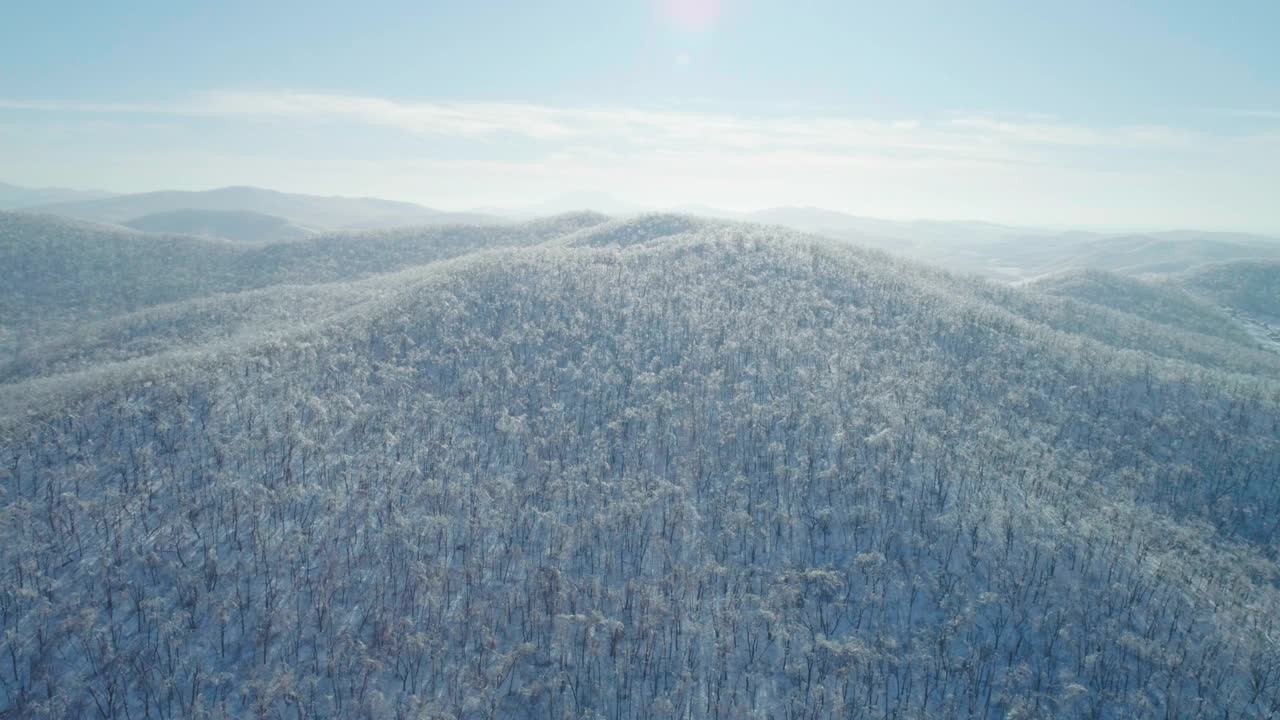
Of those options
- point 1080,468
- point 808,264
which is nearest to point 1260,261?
point 808,264

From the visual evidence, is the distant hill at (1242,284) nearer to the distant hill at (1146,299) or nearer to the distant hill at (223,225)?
the distant hill at (1146,299)

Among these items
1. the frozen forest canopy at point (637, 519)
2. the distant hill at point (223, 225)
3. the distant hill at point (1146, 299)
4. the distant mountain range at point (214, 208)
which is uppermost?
the distant mountain range at point (214, 208)

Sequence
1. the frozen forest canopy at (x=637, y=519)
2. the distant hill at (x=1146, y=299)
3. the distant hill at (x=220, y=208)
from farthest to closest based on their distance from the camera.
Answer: the distant hill at (x=220, y=208) < the distant hill at (x=1146, y=299) < the frozen forest canopy at (x=637, y=519)

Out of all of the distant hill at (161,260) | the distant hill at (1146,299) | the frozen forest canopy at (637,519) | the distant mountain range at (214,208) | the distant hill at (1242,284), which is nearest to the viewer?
the frozen forest canopy at (637,519)

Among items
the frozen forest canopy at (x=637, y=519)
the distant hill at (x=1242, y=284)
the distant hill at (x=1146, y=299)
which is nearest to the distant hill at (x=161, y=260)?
the frozen forest canopy at (x=637, y=519)

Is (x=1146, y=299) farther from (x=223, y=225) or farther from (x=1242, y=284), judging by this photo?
(x=223, y=225)

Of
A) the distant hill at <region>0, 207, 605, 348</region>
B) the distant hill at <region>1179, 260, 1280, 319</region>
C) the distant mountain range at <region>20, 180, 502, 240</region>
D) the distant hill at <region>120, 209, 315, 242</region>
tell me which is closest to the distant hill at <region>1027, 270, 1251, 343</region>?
the distant hill at <region>1179, 260, 1280, 319</region>

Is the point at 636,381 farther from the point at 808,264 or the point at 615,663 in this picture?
the point at 808,264
